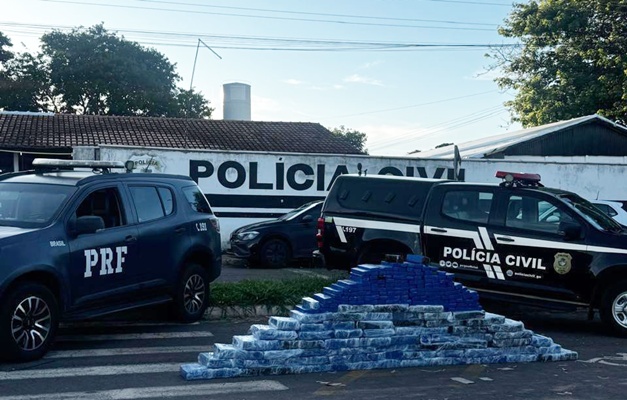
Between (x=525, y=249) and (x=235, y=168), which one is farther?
(x=235, y=168)

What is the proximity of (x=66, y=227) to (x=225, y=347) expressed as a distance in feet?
7.21

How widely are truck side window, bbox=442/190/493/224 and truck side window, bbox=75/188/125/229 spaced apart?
15.0 feet

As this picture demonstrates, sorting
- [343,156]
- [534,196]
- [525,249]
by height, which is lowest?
[525,249]

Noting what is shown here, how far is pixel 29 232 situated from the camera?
279 inches

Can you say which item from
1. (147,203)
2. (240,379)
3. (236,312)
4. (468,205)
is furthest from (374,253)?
(240,379)

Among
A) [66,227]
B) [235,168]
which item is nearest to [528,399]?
[66,227]

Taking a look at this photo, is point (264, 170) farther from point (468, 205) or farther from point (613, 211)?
point (468, 205)

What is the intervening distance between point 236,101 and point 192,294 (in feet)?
91.2

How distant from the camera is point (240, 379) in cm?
646

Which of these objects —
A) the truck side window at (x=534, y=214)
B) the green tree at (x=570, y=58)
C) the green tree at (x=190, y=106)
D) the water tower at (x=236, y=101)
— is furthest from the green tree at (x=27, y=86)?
the truck side window at (x=534, y=214)

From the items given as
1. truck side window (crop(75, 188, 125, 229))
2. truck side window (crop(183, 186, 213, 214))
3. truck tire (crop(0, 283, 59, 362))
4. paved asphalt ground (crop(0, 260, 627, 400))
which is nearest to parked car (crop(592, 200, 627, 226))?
paved asphalt ground (crop(0, 260, 627, 400))

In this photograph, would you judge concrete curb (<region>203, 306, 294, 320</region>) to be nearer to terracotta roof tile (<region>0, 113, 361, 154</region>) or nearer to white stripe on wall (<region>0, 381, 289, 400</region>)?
white stripe on wall (<region>0, 381, 289, 400</region>)

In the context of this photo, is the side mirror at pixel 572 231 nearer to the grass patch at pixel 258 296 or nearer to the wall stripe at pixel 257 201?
the grass patch at pixel 258 296

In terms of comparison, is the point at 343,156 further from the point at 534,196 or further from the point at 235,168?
the point at 534,196
